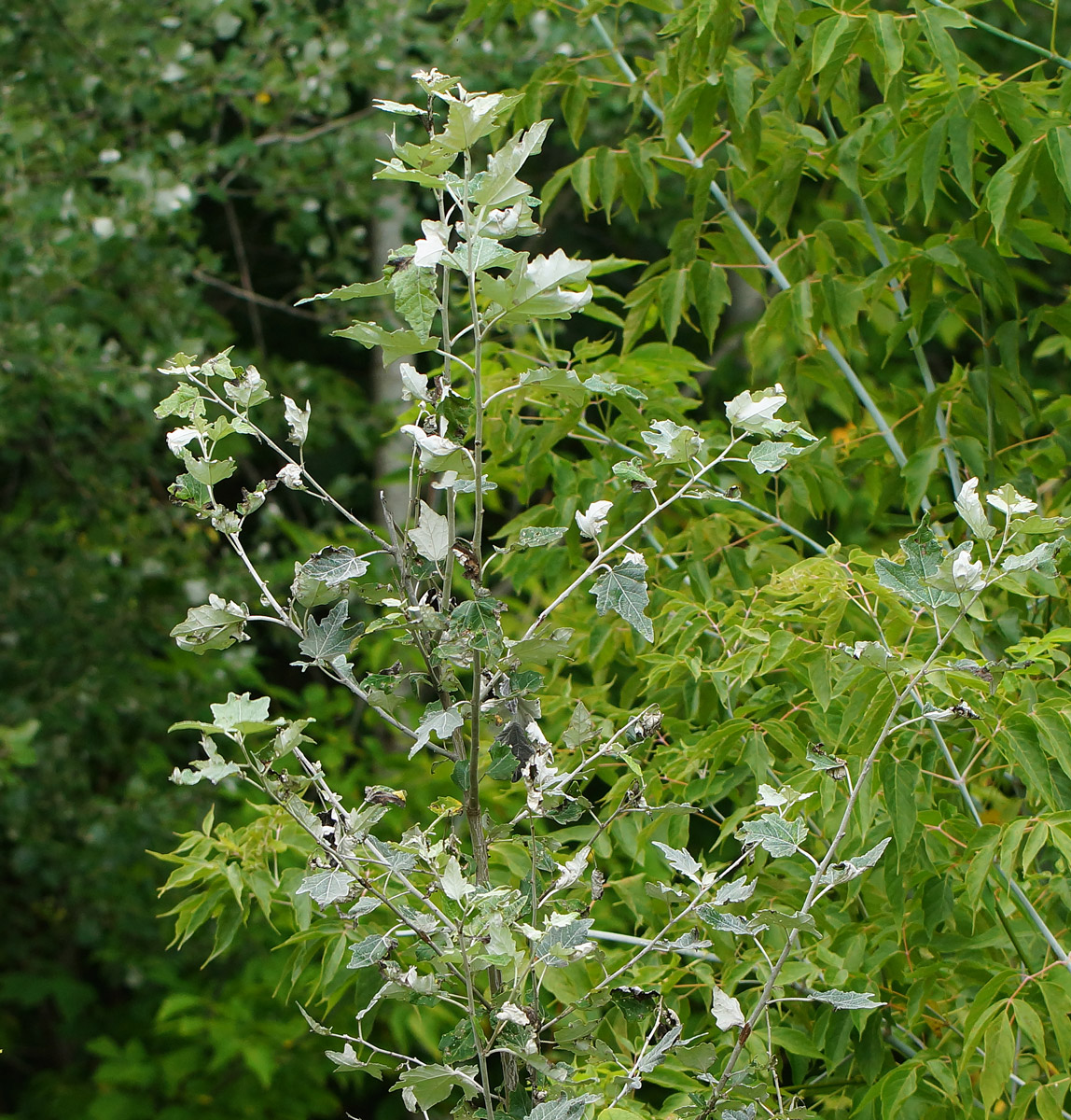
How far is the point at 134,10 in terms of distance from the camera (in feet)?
11.4

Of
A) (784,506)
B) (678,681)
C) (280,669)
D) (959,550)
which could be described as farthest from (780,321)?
(280,669)

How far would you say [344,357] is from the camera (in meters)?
5.09

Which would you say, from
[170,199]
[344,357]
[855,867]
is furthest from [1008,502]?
[344,357]

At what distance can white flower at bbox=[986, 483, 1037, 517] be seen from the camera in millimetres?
1027

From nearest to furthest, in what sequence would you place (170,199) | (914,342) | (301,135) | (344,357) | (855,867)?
(855,867) < (914,342) < (170,199) < (301,135) < (344,357)

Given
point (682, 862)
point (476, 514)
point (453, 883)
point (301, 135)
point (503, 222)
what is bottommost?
point (301, 135)

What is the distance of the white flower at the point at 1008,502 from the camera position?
1027 millimetres

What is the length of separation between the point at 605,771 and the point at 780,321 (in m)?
0.61

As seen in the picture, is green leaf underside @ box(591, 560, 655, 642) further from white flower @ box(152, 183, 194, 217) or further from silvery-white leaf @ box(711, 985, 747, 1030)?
white flower @ box(152, 183, 194, 217)

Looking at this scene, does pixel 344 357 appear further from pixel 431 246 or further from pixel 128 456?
pixel 431 246

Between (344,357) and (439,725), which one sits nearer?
(439,725)

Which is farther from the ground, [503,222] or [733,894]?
[503,222]

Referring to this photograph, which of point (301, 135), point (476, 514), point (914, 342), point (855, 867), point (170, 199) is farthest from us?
point (301, 135)

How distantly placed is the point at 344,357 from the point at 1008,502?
426 centimetres
